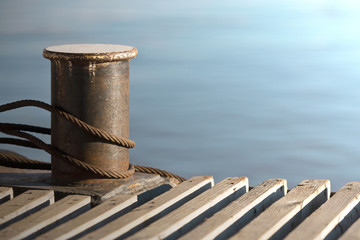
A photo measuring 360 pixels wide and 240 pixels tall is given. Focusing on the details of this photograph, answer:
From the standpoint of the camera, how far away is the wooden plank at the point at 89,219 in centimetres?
273

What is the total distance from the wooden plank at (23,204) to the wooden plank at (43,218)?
10 cm

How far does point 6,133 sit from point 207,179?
137cm

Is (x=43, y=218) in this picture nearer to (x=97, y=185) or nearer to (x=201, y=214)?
(x=201, y=214)

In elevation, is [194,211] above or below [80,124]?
below

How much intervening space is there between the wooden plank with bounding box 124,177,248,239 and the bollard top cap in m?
0.97

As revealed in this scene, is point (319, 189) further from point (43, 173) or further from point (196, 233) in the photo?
point (43, 173)

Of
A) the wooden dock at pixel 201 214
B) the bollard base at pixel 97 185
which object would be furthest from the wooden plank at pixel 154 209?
the bollard base at pixel 97 185

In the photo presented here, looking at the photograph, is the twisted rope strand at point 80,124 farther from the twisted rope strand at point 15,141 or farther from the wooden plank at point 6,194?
the wooden plank at point 6,194

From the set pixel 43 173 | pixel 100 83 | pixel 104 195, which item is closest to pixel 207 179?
pixel 104 195

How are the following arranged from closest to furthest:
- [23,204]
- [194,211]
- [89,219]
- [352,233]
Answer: [352,233], [89,219], [194,211], [23,204]

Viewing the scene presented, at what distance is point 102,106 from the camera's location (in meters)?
3.98

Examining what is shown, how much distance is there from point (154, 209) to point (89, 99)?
1087mm

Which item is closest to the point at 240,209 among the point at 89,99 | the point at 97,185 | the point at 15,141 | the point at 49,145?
the point at 97,185

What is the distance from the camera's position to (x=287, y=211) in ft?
10.0
